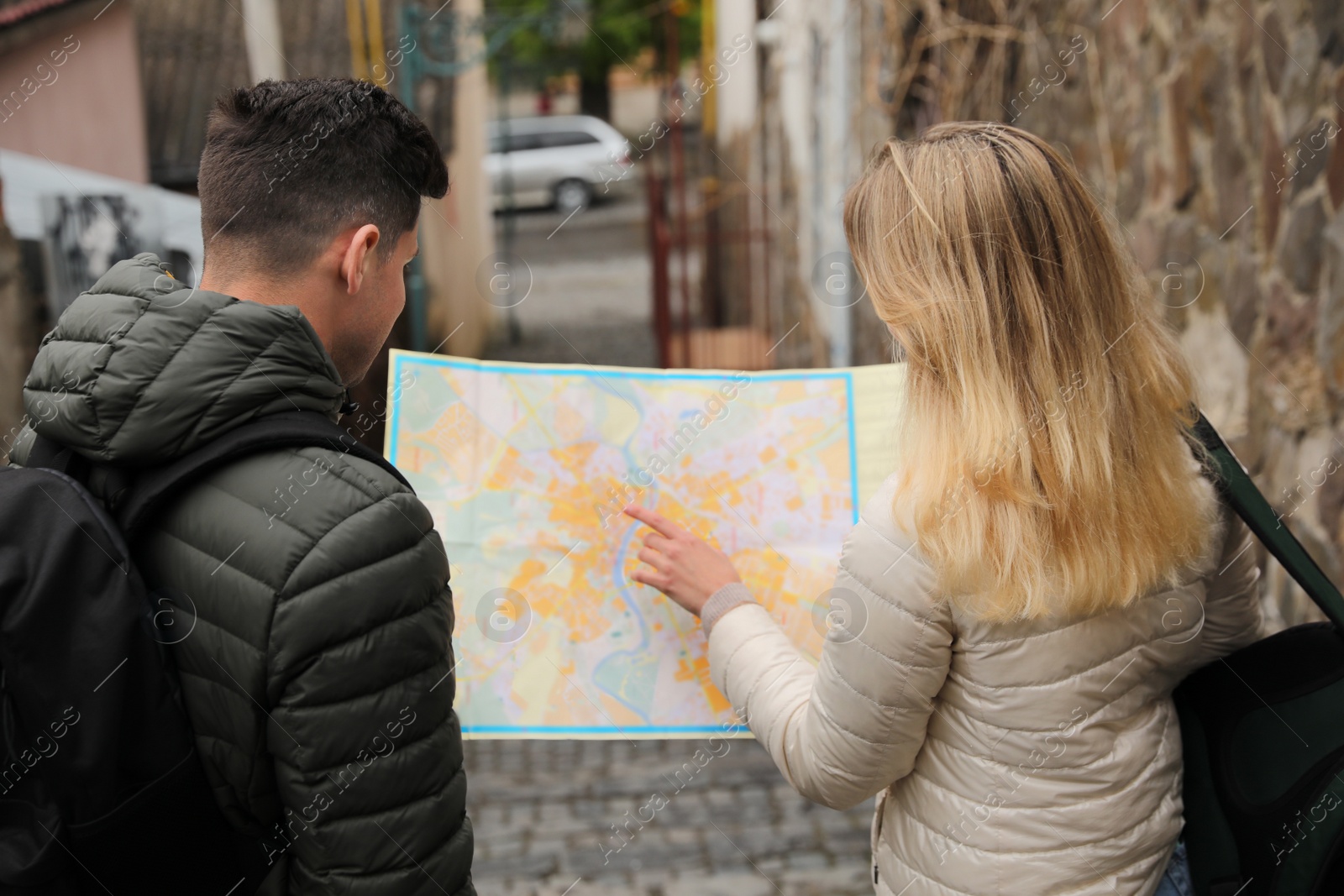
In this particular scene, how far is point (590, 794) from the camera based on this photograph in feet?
14.8

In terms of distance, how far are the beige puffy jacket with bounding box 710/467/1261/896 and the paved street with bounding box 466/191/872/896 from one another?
2380 mm

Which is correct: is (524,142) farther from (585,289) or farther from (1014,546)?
(1014,546)

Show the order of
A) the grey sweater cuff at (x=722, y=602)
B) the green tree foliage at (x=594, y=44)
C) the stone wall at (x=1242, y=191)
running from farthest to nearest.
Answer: the green tree foliage at (x=594, y=44), the stone wall at (x=1242, y=191), the grey sweater cuff at (x=722, y=602)

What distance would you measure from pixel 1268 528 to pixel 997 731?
476 millimetres

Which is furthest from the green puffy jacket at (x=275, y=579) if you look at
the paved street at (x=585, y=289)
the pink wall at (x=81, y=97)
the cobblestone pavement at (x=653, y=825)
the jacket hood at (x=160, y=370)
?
the paved street at (x=585, y=289)

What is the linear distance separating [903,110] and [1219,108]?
373 centimetres

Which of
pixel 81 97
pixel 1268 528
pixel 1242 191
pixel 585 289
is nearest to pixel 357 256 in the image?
pixel 1268 528

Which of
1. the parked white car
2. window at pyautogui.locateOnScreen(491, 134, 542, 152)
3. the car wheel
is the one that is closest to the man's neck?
the parked white car

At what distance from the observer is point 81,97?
217 inches

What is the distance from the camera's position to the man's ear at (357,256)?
151 cm

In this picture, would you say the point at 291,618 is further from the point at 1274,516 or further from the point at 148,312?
the point at 1274,516

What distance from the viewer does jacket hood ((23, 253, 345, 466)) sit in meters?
1.26

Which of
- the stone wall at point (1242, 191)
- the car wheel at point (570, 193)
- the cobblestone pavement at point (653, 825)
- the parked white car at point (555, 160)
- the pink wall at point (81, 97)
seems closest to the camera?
the stone wall at point (1242, 191)

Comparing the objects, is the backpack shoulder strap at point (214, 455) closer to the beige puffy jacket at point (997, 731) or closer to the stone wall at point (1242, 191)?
the beige puffy jacket at point (997, 731)
